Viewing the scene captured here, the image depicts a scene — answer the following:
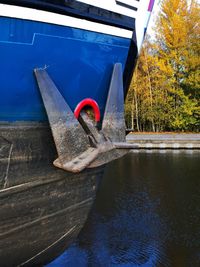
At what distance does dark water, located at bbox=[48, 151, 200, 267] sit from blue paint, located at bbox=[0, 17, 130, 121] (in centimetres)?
311

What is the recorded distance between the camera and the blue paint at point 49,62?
2850mm

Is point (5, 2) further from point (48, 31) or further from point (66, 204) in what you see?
point (66, 204)

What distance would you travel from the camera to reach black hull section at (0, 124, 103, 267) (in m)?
3.09

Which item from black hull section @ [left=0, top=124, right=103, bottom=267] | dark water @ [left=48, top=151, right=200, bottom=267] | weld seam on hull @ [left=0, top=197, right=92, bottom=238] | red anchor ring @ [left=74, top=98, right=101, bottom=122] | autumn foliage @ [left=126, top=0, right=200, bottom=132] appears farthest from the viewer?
autumn foliage @ [left=126, top=0, right=200, bottom=132]

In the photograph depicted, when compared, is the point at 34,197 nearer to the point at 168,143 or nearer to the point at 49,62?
the point at 49,62

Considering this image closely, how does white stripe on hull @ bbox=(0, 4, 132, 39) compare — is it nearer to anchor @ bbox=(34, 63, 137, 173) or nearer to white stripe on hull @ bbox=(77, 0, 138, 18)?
white stripe on hull @ bbox=(77, 0, 138, 18)

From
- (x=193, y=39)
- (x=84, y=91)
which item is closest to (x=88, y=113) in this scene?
(x=84, y=91)

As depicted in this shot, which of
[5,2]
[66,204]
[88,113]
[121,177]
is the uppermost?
[5,2]

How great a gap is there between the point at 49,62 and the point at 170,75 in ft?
79.1

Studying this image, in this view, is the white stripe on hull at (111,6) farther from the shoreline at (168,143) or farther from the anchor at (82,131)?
the shoreline at (168,143)

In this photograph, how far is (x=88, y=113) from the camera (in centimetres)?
349

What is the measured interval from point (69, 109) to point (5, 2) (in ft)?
2.92

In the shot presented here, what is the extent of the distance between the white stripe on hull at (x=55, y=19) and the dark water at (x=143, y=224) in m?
3.45

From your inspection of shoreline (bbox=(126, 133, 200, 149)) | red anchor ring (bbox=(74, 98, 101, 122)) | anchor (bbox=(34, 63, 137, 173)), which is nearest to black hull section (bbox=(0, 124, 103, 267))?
anchor (bbox=(34, 63, 137, 173))
